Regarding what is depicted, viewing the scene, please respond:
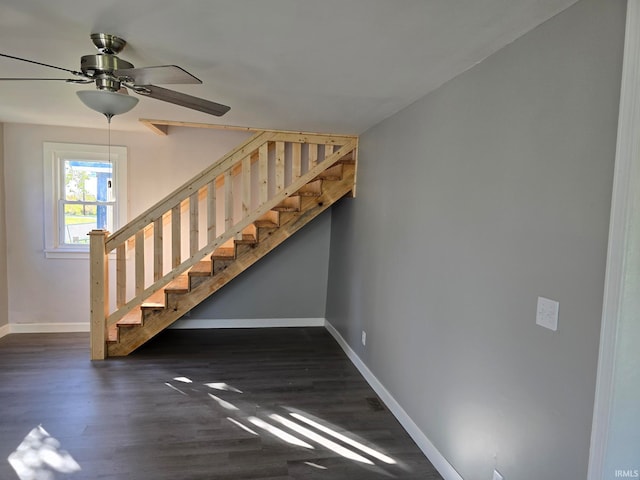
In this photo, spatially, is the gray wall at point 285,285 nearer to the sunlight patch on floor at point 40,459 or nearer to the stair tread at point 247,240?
the stair tread at point 247,240

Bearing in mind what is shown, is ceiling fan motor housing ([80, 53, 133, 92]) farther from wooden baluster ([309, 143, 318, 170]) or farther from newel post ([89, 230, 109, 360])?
wooden baluster ([309, 143, 318, 170])

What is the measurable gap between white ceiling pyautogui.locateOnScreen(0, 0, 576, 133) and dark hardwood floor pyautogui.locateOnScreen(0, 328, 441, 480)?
2.36 metres

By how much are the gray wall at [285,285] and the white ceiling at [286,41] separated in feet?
7.91

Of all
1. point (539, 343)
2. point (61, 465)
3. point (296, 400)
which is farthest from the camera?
point (296, 400)

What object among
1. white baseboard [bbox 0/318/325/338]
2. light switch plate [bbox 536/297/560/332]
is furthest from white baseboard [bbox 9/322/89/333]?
light switch plate [bbox 536/297/560/332]

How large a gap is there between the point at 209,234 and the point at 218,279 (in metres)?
0.54

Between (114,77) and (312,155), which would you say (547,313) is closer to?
(114,77)

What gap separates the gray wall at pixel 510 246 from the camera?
1.39 m

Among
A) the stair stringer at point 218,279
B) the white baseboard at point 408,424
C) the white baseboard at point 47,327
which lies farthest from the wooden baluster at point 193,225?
the white baseboard at point 408,424

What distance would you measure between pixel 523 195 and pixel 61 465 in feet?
9.47

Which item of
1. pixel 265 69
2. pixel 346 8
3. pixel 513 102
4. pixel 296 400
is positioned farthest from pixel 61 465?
pixel 513 102

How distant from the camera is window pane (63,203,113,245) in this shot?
4648 mm

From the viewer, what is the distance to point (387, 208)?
334 cm

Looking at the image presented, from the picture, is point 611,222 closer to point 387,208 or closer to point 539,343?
point 539,343
